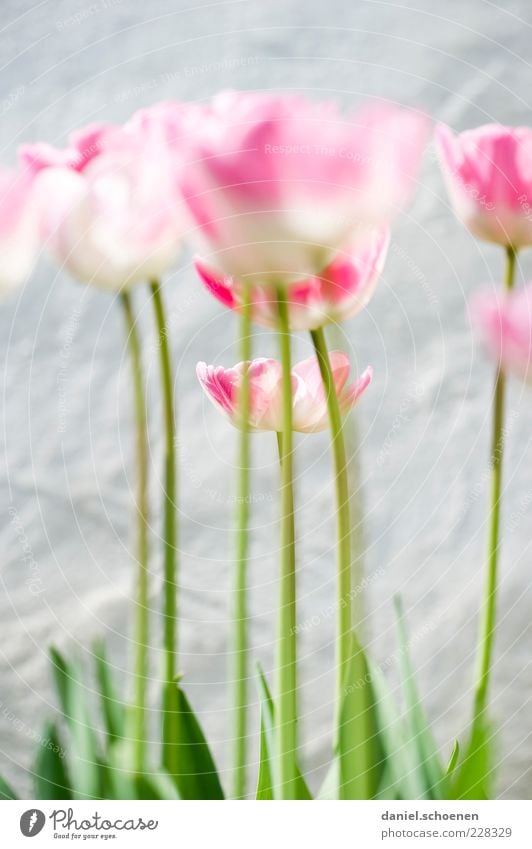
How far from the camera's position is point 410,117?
0.39 meters

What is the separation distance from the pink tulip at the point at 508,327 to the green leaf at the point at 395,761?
126 millimetres

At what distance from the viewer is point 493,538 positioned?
39 centimetres

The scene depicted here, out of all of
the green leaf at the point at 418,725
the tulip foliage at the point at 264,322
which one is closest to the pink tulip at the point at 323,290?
the tulip foliage at the point at 264,322

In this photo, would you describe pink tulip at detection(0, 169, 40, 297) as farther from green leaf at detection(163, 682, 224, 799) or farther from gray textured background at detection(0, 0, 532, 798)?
green leaf at detection(163, 682, 224, 799)

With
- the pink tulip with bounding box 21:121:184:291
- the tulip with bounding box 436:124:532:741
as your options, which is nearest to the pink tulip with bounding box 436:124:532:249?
the tulip with bounding box 436:124:532:741

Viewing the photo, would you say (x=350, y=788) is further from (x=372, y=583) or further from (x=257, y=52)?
(x=257, y=52)

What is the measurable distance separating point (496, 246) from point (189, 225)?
0.39 feet

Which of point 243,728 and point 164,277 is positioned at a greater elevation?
point 164,277

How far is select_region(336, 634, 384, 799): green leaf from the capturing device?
361 millimetres

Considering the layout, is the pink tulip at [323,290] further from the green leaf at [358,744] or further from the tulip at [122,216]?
the green leaf at [358,744]

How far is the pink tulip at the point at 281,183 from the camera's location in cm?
32

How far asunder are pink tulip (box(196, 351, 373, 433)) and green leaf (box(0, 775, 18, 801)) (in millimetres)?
163
